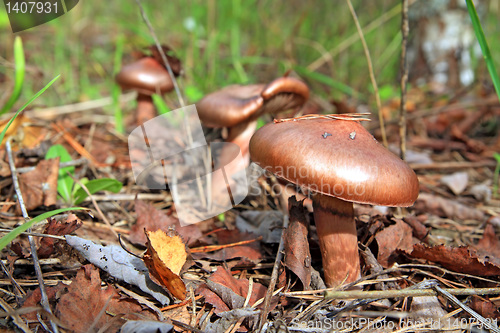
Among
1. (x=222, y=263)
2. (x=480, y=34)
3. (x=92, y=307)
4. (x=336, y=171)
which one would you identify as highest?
(x=480, y=34)

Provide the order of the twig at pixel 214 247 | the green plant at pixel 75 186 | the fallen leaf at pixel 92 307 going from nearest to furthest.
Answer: the fallen leaf at pixel 92 307 < the twig at pixel 214 247 < the green plant at pixel 75 186

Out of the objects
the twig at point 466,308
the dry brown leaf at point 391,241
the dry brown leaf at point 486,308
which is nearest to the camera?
the twig at point 466,308

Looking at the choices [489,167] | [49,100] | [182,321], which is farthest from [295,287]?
[49,100]

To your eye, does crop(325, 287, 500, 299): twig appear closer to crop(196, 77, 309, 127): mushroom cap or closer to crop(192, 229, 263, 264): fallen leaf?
crop(192, 229, 263, 264): fallen leaf

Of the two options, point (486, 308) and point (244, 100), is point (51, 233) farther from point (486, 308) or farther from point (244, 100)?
point (486, 308)

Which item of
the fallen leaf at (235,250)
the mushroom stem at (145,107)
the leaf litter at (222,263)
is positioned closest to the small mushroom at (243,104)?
the leaf litter at (222,263)

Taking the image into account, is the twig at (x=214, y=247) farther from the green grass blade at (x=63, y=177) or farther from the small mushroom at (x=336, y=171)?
the green grass blade at (x=63, y=177)

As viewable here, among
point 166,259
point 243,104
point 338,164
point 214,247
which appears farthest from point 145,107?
point 338,164
